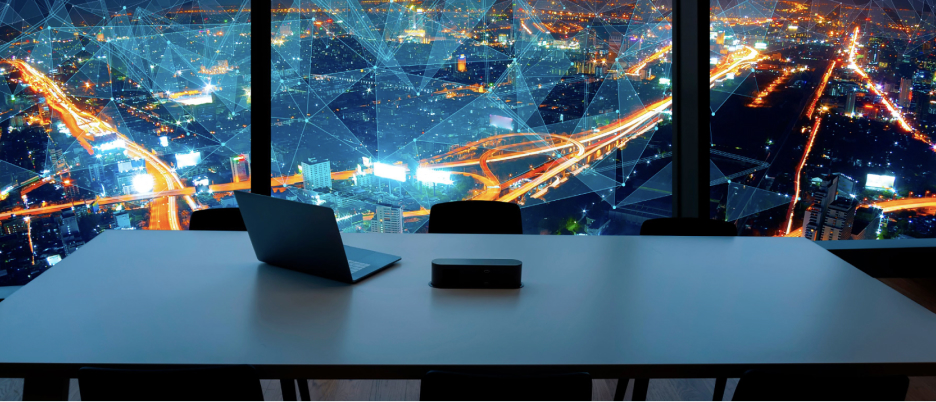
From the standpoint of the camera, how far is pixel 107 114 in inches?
158

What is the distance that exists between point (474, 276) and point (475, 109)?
2614mm

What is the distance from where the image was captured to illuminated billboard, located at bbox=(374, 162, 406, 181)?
173 inches

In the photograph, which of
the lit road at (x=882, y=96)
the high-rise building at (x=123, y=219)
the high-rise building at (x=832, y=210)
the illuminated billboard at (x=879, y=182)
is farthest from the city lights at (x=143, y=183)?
the illuminated billboard at (x=879, y=182)

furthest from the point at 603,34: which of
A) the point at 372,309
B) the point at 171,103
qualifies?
the point at 372,309

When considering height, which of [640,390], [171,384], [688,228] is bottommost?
[640,390]

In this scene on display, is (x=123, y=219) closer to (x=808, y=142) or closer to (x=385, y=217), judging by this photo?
(x=385, y=217)

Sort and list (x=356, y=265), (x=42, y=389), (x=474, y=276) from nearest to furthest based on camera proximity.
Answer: (x=42, y=389), (x=474, y=276), (x=356, y=265)

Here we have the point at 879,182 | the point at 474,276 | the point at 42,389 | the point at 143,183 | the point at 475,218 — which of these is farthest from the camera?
the point at 879,182

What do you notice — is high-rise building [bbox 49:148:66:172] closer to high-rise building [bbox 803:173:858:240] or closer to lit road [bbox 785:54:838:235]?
lit road [bbox 785:54:838:235]

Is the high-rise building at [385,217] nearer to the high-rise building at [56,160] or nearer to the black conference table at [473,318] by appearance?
the high-rise building at [56,160]

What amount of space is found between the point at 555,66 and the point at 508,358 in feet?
10.8

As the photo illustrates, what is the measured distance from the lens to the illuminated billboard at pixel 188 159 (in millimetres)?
4121

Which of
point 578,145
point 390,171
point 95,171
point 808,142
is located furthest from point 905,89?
point 95,171

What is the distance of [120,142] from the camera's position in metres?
4.03
